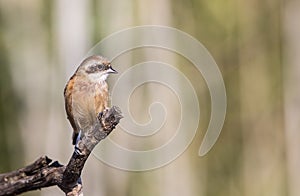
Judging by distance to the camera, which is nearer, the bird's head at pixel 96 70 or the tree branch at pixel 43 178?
the tree branch at pixel 43 178

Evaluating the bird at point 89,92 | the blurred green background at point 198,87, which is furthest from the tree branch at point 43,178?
the blurred green background at point 198,87

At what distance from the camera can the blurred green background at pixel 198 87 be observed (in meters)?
6.31

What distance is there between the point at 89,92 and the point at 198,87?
15.0ft

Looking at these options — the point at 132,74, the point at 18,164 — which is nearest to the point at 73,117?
the point at 132,74

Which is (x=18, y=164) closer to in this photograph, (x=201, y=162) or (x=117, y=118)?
(x=201, y=162)

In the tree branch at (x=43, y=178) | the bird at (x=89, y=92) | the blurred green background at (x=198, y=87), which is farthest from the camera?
the blurred green background at (x=198, y=87)

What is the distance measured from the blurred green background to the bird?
120 inches

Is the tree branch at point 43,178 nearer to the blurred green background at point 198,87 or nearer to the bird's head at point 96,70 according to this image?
the bird's head at point 96,70

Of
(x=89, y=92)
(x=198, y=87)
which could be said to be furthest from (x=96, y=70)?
(x=198, y=87)

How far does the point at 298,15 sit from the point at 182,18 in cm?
102

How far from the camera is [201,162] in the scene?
7.18 meters

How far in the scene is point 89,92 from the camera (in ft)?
9.26

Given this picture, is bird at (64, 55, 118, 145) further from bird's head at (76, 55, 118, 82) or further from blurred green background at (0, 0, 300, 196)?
blurred green background at (0, 0, 300, 196)

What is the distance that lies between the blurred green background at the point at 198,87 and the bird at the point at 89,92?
305cm
